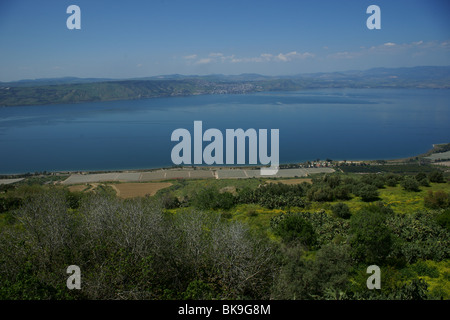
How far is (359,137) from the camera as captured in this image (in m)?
69.9

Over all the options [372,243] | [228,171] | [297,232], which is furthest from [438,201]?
[228,171]

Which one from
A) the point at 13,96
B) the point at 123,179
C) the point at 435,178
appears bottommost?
the point at 123,179

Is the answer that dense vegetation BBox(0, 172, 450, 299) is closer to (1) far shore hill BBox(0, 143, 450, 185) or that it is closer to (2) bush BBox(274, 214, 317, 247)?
(2) bush BBox(274, 214, 317, 247)

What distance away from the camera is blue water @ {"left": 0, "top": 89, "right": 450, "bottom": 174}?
54344 mm

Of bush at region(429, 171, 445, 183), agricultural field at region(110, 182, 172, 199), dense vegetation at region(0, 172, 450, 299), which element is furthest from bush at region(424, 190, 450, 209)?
agricultural field at region(110, 182, 172, 199)

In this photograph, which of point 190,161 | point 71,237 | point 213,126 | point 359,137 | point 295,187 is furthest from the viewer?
point 213,126

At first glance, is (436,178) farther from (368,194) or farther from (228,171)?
(228,171)

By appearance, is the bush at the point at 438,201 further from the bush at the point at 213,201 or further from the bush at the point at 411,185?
the bush at the point at 213,201

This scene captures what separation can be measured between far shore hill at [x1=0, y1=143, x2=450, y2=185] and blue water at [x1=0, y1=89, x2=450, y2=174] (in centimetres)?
566

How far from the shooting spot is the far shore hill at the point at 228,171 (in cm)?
3962

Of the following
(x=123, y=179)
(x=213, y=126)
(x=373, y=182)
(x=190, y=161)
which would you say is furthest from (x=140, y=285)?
(x=213, y=126)

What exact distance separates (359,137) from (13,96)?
144172 mm

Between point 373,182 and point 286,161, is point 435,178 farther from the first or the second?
point 286,161

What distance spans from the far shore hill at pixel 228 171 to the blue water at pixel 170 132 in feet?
18.6
